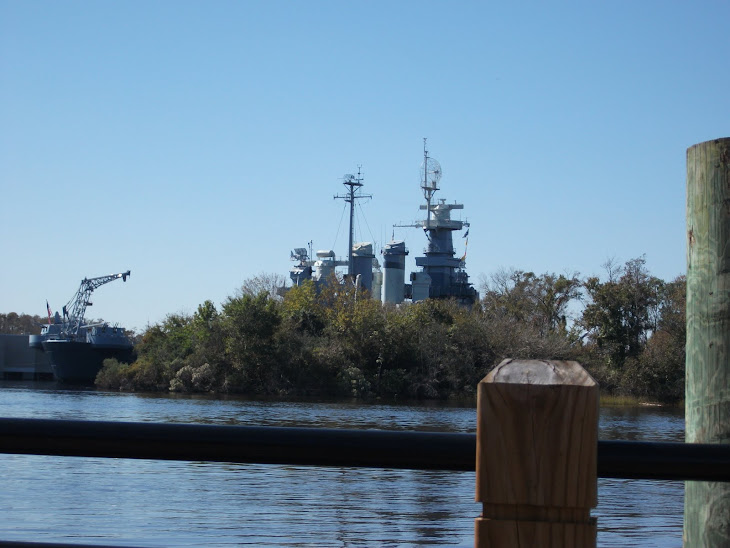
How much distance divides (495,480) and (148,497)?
33.0 feet

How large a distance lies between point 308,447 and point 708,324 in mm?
1581

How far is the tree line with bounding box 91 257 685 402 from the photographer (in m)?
47.7

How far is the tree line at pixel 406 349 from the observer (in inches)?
1876

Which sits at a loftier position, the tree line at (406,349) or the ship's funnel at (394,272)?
the ship's funnel at (394,272)

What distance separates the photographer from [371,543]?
768 centimetres

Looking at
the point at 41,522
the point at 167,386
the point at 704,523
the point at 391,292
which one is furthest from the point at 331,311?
the point at 704,523

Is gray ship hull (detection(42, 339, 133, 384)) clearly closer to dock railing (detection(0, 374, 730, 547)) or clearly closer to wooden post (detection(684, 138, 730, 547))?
wooden post (detection(684, 138, 730, 547))

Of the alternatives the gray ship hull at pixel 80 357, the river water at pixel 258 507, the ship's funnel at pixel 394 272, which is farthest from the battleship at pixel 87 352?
the river water at pixel 258 507

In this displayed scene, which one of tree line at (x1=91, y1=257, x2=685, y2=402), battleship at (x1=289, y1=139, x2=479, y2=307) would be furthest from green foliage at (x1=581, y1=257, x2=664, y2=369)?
battleship at (x1=289, y1=139, x2=479, y2=307)

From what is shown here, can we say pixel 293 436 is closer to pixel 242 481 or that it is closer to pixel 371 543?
pixel 371 543

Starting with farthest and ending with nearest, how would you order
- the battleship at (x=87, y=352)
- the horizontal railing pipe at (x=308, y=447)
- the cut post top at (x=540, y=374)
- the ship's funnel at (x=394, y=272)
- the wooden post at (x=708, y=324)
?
the ship's funnel at (x=394, y=272)
the battleship at (x=87, y=352)
the wooden post at (x=708, y=324)
the horizontal railing pipe at (x=308, y=447)
the cut post top at (x=540, y=374)

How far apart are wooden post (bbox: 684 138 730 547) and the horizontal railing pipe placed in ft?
3.83

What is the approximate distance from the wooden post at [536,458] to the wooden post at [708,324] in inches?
58.6

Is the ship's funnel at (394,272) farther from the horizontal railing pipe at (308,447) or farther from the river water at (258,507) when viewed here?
the horizontal railing pipe at (308,447)
